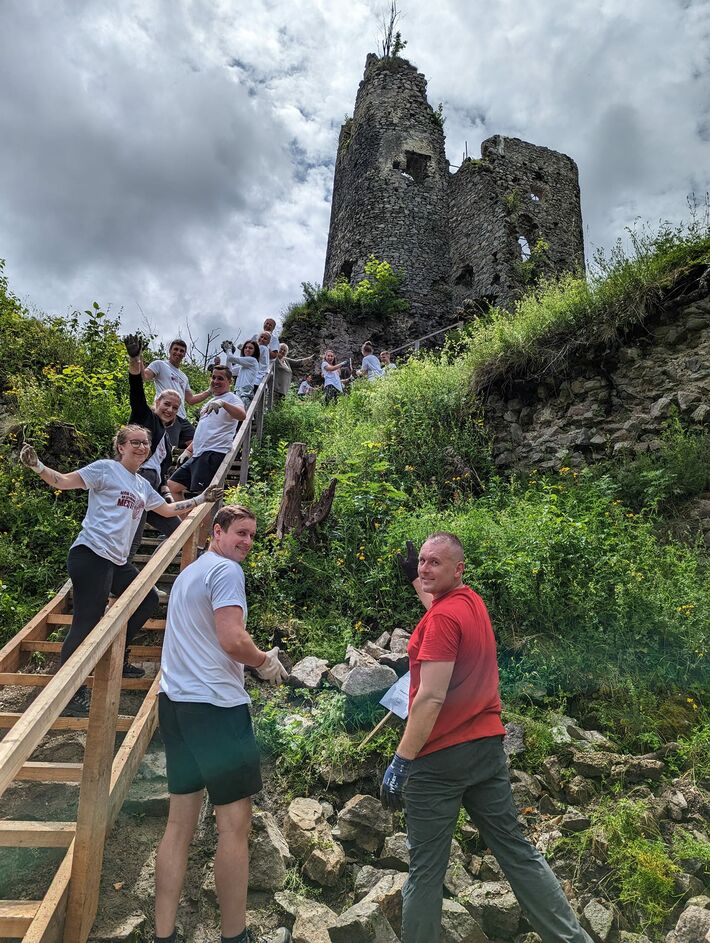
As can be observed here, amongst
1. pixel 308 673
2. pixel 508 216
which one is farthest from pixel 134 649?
pixel 508 216

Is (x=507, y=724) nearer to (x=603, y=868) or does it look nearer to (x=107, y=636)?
(x=603, y=868)

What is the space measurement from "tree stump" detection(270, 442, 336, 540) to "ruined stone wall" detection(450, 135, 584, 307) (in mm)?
11453

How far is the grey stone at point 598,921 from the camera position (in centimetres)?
254

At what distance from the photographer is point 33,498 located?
5906mm

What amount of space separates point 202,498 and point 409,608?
1914 millimetres

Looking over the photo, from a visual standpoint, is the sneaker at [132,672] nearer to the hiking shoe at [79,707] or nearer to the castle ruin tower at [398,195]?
the hiking shoe at [79,707]

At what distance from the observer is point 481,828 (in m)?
2.45

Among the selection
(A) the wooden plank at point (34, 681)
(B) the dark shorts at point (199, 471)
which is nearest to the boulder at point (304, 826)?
(A) the wooden plank at point (34, 681)

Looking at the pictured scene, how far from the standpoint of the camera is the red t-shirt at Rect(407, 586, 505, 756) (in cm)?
243

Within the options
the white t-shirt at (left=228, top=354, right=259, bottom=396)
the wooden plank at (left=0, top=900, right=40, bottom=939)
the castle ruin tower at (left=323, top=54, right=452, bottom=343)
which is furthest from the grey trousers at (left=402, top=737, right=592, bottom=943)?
the castle ruin tower at (left=323, top=54, right=452, bottom=343)

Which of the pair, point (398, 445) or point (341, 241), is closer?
point (398, 445)

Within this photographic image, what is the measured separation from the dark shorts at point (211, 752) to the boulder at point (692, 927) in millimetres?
1789

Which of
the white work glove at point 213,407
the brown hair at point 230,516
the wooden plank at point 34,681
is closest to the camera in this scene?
the brown hair at point 230,516

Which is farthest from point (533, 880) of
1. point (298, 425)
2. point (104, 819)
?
point (298, 425)
